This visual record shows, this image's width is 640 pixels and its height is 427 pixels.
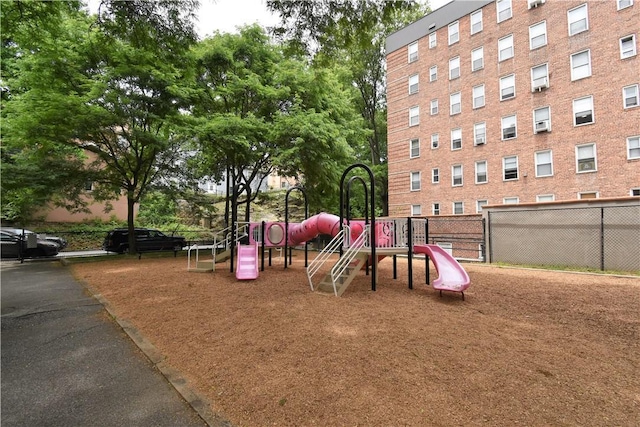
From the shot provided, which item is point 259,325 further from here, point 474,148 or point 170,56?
point 474,148

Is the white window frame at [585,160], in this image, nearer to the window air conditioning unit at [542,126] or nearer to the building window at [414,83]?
the window air conditioning unit at [542,126]

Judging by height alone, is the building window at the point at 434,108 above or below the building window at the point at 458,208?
above

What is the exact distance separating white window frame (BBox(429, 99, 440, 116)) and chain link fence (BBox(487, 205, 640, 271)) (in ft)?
44.2

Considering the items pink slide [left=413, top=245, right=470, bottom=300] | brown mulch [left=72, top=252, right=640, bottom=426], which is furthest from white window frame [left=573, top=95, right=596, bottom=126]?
pink slide [left=413, top=245, right=470, bottom=300]

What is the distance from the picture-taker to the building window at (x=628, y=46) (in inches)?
645

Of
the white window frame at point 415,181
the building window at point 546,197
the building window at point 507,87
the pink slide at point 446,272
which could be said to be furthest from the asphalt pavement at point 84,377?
the building window at point 507,87

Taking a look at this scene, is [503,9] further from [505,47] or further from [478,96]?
[478,96]

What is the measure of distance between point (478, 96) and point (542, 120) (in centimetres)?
459

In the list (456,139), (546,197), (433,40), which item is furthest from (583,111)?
(433,40)

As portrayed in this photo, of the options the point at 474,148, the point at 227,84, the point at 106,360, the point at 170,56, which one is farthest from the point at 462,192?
the point at 106,360

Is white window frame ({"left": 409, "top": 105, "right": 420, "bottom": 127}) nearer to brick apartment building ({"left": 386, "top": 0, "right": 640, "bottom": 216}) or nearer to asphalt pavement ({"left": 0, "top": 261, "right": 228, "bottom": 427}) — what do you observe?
brick apartment building ({"left": 386, "top": 0, "right": 640, "bottom": 216})

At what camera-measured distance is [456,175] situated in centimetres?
2250

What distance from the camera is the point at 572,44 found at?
18.2 metres

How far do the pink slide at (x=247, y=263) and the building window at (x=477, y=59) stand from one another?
831 inches
